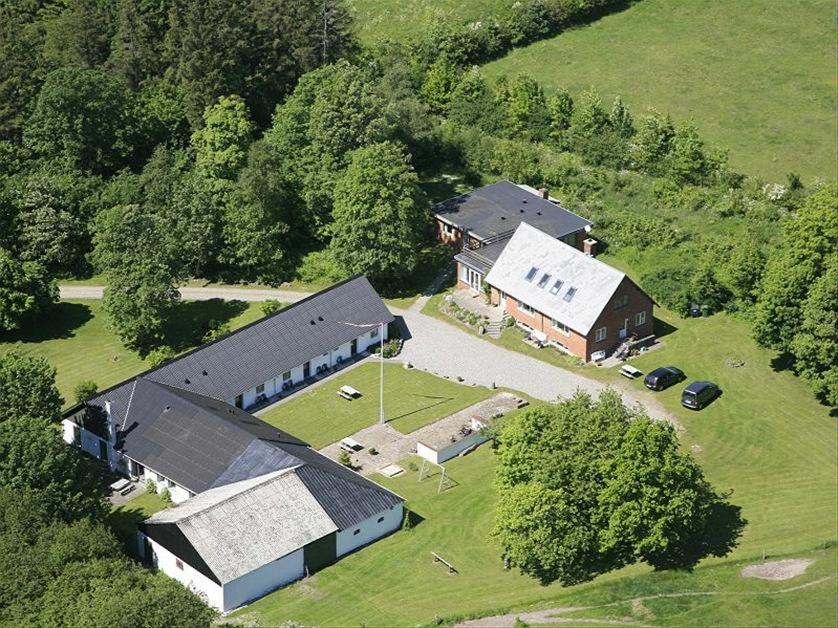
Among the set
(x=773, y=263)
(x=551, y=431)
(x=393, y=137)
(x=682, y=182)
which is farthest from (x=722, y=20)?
(x=551, y=431)

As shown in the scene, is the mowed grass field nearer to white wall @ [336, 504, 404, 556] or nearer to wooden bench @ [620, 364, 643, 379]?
white wall @ [336, 504, 404, 556]

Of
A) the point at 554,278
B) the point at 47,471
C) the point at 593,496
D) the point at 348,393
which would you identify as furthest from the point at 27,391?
the point at 554,278

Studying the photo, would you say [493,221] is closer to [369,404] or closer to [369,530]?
[369,404]

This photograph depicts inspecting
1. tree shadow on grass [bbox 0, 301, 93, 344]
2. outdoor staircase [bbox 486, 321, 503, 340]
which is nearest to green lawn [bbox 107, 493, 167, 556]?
tree shadow on grass [bbox 0, 301, 93, 344]

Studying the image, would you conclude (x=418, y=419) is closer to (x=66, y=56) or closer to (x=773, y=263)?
(x=773, y=263)

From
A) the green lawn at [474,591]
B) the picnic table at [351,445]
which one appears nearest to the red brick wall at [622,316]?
the picnic table at [351,445]
